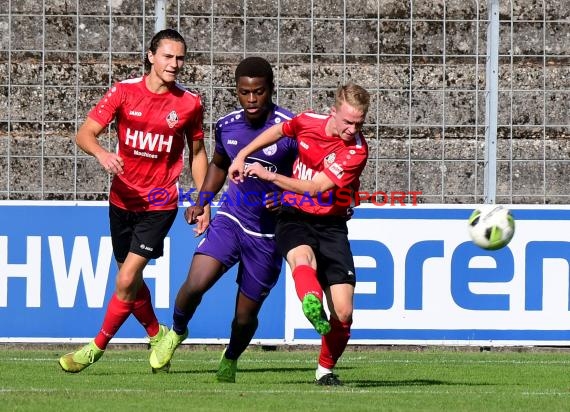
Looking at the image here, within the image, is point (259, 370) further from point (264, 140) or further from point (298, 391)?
point (264, 140)

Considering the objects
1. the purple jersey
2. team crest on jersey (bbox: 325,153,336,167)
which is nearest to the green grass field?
the purple jersey

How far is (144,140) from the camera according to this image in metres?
9.27

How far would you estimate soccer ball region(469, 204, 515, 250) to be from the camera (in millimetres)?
8781

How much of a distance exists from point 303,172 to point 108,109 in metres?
1.55

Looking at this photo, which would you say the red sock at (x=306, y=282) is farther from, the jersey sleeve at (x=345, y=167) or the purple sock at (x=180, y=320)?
the purple sock at (x=180, y=320)

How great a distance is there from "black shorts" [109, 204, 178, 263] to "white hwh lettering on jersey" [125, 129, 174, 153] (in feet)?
1.48

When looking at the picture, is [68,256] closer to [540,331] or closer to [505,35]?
[540,331]

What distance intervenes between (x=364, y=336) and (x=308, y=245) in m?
3.78

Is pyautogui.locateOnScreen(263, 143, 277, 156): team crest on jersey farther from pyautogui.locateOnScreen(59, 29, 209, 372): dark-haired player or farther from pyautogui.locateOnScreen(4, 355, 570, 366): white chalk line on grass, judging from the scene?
pyautogui.locateOnScreen(4, 355, 570, 366): white chalk line on grass

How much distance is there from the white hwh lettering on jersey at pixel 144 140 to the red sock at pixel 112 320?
106 cm

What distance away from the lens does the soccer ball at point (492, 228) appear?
878 cm

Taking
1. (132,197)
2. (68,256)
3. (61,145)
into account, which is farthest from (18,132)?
(132,197)

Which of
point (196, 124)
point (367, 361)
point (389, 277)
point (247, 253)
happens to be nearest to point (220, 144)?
point (196, 124)

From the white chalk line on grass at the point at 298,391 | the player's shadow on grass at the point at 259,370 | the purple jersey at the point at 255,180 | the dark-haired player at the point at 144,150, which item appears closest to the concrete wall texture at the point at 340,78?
the player's shadow on grass at the point at 259,370
